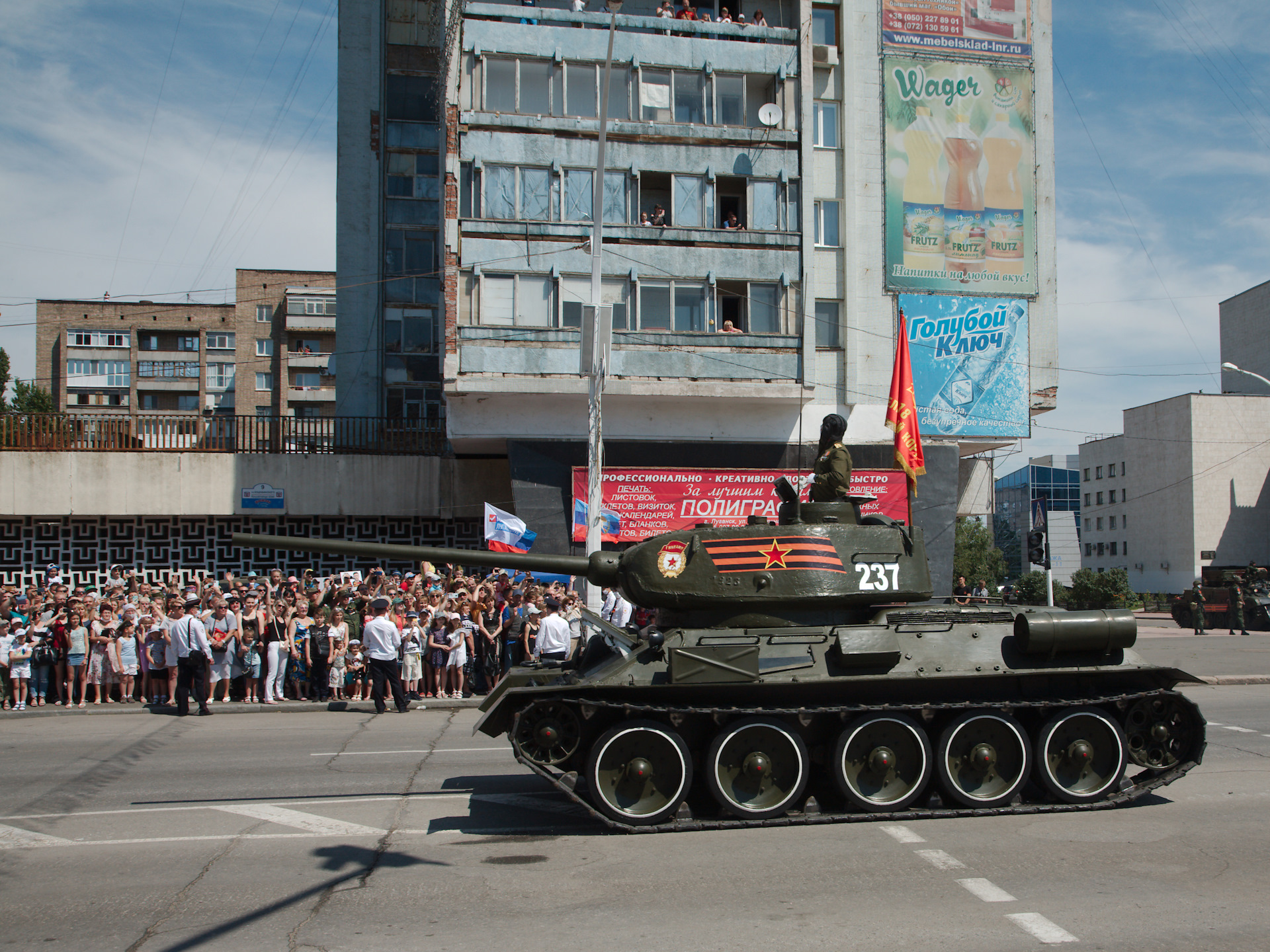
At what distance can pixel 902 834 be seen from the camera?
8.20 metres

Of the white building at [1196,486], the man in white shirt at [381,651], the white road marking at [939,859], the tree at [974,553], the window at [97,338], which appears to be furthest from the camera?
the window at [97,338]

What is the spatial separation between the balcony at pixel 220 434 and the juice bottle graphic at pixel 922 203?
14.2 metres

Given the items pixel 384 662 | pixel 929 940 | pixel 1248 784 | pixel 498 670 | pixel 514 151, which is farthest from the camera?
pixel 514 151

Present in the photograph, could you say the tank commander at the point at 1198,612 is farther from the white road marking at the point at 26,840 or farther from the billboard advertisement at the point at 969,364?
the white road marking at the point at 26,840

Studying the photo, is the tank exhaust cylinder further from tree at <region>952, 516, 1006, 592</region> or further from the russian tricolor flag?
tree at <region>952, 516, 1006, 592</region>

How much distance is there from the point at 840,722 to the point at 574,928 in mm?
3447

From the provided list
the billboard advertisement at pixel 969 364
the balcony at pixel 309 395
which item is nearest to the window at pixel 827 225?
the billboard advertisement at pixel 969 364

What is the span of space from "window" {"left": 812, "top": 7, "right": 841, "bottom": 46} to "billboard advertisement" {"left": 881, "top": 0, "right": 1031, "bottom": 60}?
4.35 ft

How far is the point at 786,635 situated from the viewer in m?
8.91

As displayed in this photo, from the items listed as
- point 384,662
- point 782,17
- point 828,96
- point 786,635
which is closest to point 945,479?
point 828,96

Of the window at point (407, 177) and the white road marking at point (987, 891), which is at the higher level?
the window at point (407, 177)

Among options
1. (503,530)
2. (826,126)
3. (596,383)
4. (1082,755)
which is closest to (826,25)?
(826,126)

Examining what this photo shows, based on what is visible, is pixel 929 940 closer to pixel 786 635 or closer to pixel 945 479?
pixel 786 635

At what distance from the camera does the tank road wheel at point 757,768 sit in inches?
334
